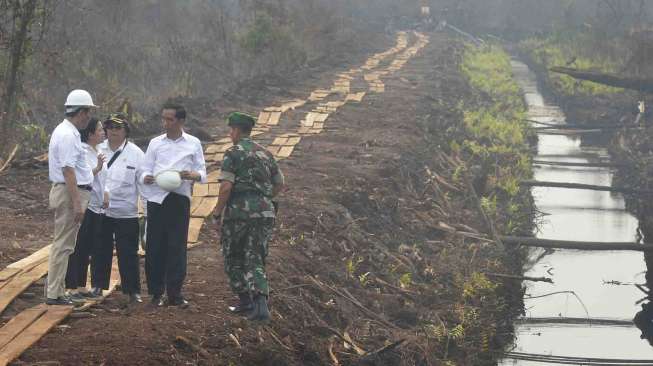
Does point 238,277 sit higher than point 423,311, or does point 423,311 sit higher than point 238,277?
point 238,277

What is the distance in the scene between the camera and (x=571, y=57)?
4241 cm

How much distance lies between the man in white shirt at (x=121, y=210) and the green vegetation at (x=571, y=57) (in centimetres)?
2708

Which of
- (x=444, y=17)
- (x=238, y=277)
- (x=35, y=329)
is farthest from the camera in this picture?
(x=444, y=17)

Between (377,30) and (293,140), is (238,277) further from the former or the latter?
(377,30)

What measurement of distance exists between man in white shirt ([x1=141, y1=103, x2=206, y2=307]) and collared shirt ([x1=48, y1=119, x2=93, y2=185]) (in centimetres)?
49

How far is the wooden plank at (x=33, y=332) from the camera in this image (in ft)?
23.2

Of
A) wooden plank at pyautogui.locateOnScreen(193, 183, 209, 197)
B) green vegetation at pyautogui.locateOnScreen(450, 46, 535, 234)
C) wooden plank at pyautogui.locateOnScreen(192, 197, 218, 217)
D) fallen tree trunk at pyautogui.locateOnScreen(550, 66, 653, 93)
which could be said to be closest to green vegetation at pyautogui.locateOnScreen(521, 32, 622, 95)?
green vegetation at pyautogui.locateOnScreen(450, 46, 535, 234)

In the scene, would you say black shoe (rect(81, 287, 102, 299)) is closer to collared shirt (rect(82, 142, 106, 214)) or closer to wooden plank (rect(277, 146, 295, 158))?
collared shirt (rect(82, 142, 106, 214))

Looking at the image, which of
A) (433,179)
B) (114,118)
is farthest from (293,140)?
(114,118)

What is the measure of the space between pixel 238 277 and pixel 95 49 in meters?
20.7

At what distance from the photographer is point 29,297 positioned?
8.79 metres

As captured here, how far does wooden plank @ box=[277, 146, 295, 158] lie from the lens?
1703cm

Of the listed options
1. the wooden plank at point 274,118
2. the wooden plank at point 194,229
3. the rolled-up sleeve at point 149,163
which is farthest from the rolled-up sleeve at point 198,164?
the wooden plank at point 274,118

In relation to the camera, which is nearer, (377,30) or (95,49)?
(95,49)
